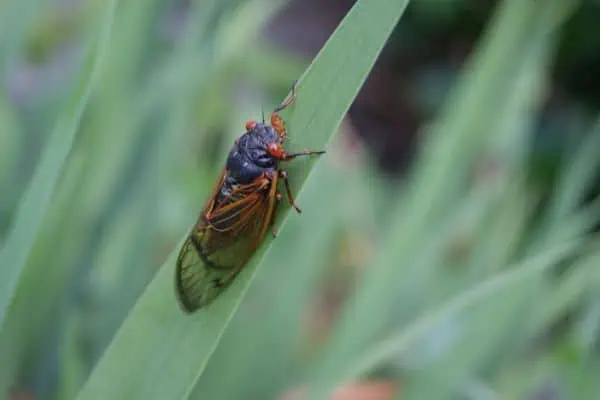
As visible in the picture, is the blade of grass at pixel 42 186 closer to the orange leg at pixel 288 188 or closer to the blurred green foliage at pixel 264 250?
the blurred green foliage at pixel 264 250

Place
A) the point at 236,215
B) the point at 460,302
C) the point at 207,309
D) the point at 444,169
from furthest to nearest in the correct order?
the point at 444,169
the point at 460,302
the point at 236,215
the point at 207,309

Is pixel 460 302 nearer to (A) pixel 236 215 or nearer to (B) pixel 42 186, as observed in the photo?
(A) pixel 236 215

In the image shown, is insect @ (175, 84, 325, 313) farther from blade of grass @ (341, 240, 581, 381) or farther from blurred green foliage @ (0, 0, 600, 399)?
blade of grass @ (341, 240, 581, 381)

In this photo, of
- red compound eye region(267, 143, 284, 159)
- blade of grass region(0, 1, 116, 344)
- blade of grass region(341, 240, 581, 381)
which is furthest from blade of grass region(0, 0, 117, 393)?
blade of grass region(341, 240, 581, 381)

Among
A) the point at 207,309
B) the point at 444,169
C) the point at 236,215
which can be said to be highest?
the point at 444,169

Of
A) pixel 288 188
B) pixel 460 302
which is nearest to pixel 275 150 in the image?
pixel 288 188

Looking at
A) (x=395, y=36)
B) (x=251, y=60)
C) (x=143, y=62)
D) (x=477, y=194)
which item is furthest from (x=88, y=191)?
(x=395, y=36)

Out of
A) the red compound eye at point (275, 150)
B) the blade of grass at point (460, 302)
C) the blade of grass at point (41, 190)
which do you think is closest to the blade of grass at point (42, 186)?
the blade of grass at point (41, 190)
